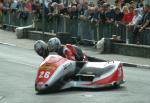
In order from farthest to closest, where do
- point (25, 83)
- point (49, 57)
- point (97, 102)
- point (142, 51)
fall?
point (142, 51)
point (25, 83)
point (49, 57)
point (97, 102)

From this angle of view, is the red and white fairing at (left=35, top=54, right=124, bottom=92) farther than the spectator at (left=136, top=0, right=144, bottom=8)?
No

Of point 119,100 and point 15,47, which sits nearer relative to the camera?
point 119,100

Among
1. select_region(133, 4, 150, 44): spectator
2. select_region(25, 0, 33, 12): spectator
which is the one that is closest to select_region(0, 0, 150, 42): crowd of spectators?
select_region(133, 4, 150, 44): spectator

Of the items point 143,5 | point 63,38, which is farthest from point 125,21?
point 63,38

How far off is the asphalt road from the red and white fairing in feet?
0.62

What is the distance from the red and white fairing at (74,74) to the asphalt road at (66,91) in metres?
0.19

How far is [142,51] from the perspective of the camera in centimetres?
2458

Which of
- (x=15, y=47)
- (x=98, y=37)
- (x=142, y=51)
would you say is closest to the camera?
(x=142, y=51)

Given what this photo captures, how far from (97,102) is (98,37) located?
14.4 m

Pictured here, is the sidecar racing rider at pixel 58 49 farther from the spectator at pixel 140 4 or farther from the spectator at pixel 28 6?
the spectator at pixel 28 6

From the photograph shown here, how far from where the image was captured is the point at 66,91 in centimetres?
1548

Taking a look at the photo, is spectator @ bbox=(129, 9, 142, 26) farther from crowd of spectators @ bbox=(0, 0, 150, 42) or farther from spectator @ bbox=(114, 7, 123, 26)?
spectator @ bbox=(114, 7, 123, 26)

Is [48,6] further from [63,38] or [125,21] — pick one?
[125,21]

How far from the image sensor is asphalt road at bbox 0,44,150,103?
1399cm
